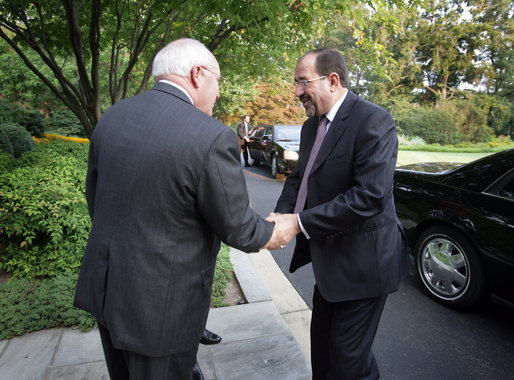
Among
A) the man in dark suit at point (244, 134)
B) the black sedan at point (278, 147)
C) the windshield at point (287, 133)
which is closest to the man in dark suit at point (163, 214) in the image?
the black sedan at point (278, 147)

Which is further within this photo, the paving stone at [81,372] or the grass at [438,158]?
the grass at [438,158]

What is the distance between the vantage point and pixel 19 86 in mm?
12531

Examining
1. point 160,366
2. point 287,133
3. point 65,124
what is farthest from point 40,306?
point 65,124

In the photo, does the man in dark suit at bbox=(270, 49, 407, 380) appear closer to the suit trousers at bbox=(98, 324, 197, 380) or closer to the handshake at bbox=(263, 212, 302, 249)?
the handshake at bbox=(263, 212, 302, 249)

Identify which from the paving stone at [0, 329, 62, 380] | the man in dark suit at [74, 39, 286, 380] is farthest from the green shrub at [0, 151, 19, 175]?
the man in dark suit at [74, 39, 286, 380]

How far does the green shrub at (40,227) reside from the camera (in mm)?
3553

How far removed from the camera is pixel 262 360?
2.62 metres

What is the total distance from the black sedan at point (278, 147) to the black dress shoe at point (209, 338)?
24.7ft

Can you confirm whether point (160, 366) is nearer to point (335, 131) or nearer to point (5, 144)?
point (335, 131)

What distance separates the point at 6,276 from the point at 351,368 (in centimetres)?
347

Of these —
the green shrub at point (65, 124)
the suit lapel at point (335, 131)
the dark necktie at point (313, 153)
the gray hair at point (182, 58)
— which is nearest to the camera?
the gray hair at point (182, 58)

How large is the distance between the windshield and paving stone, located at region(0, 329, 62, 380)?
9.39 meters

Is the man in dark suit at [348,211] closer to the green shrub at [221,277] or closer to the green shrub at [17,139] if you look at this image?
the green shrub at [221,277]

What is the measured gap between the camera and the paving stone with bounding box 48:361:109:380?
2.38 m
